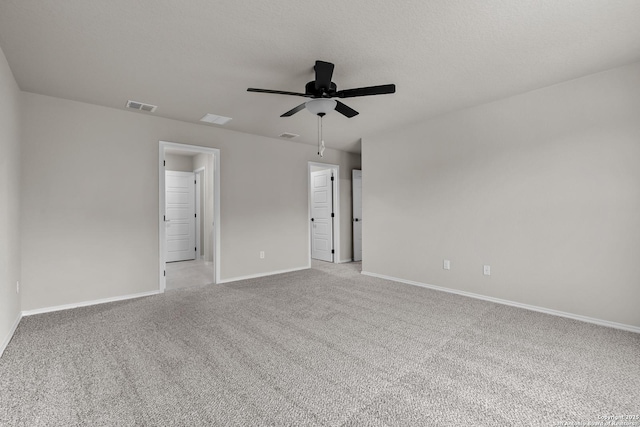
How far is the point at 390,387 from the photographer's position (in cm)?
204

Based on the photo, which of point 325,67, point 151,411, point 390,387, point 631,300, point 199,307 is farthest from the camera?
point 199,307

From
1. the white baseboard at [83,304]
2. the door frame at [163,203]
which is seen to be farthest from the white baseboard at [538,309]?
the white baseboard at [83,304]

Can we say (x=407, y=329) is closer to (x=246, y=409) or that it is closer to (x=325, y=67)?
(x=246, y=409)

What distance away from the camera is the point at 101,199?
398 cm

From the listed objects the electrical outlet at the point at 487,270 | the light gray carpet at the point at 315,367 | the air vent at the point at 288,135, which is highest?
Result: the air vent at the point at 288,135

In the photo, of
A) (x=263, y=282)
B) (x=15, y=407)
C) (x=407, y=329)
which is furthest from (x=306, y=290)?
(x=15, y=407)

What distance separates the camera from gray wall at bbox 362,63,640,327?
3.05m

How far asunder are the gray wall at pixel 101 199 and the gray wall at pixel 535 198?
9.43ft

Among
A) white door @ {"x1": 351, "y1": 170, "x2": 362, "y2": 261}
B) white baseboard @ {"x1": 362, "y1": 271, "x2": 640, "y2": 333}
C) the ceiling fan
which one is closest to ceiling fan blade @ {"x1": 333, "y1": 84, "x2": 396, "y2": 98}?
the ceiling fan

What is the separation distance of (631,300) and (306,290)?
3631 millimetres

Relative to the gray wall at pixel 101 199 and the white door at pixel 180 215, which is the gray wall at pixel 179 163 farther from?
the gray wall at pixel 101 199

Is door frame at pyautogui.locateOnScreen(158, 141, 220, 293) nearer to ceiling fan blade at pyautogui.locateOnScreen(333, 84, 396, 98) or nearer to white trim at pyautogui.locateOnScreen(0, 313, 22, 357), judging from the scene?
white trim at pyautogui.locateOnScreen(0, 313, 22, 357)

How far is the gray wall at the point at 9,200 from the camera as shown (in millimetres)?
2600

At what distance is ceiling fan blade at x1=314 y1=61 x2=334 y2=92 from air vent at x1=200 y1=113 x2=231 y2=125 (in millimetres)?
2228
